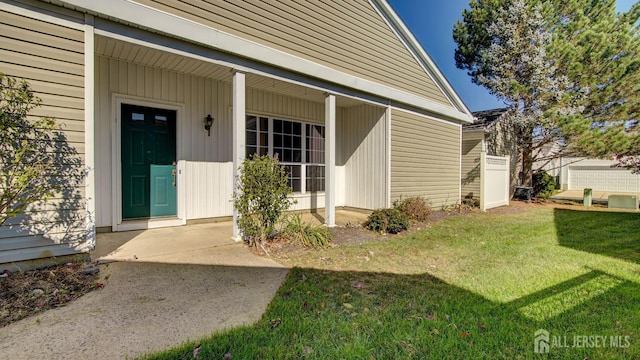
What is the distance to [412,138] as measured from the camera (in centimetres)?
810

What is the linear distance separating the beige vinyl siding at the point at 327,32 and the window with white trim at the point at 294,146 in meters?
1.95

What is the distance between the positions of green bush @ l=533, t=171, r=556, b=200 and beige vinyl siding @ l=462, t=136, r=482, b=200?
434cm

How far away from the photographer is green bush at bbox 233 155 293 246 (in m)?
4.49

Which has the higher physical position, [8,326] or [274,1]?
[274,1]

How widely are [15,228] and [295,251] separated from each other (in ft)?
10.4

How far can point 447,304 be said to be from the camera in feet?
9.50

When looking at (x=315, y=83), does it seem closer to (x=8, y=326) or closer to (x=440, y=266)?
(x=440, y=266)

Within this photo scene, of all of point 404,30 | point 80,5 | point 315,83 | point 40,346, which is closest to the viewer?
point 40,346

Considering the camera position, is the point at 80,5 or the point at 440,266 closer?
the point at 80,5

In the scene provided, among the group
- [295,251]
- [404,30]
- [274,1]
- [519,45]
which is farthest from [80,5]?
[519,45]

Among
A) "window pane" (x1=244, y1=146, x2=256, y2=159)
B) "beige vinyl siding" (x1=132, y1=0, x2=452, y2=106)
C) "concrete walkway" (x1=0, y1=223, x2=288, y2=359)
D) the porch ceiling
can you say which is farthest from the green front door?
"beige vinyl siding" (x1=132, y1=0, x2=452, y2=106)

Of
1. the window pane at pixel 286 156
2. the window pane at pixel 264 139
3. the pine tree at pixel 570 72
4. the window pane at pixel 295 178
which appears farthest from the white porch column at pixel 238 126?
the pine tree at pixel 570 72

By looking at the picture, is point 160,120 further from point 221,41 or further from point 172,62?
point 221,41

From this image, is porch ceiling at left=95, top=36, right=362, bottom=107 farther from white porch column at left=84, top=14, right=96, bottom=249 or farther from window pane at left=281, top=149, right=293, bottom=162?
window pane at left=281, top=149, right=293, bottom=162
